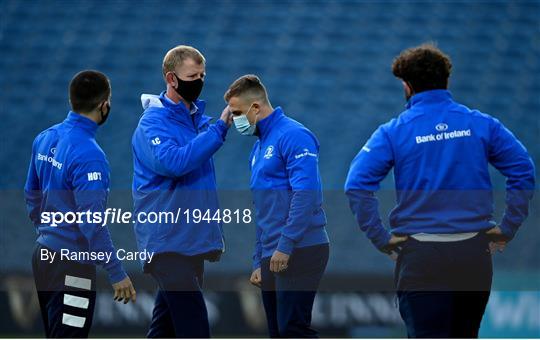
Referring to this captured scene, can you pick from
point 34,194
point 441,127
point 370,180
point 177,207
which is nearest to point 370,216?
point 370,180

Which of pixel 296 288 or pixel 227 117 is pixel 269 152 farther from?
pixel 296 288

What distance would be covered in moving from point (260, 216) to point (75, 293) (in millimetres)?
730

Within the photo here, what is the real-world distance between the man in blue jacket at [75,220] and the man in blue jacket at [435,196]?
0.95 metres

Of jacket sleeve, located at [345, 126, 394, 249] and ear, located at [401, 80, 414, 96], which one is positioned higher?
ear, located at [401, 80, 414, 96]

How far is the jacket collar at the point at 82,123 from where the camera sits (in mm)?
4086

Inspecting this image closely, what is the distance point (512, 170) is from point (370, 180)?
1.61 ft

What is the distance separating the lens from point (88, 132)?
161 inches

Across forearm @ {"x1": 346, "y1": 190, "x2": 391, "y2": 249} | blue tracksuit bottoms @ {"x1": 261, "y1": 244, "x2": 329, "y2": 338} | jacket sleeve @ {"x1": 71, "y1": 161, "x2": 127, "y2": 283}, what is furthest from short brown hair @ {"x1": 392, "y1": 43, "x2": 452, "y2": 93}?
jacket sleeve @ {"x1": 71, "y1": 161, "x2": 127, "y2": 283}

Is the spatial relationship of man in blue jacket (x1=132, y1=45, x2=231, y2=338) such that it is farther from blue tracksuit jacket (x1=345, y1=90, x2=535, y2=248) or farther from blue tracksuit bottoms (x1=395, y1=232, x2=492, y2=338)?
blue tracksuit bottoms (x1=395, y1=232, x2=492, y2=338)

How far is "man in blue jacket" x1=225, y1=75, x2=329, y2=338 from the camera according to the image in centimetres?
394

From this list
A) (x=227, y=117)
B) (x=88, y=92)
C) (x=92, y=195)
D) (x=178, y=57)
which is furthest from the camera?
(x=178, y=57)

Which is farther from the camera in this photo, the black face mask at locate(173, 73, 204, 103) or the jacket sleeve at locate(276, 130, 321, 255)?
the black face mask at locate(173, 73, 204, 103)

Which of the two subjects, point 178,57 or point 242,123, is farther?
point 178,57

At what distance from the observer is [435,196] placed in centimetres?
359
